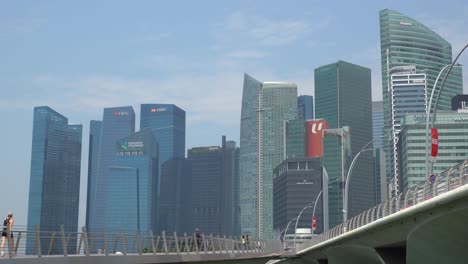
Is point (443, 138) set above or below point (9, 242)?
above

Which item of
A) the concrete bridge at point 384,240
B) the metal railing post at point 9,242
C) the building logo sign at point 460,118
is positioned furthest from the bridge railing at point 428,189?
the building logo sign at point 460,118

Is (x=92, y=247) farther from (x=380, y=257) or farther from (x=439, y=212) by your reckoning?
(x=380, y=257)

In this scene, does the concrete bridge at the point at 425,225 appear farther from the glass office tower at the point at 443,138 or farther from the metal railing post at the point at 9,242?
the glass office tower at the point at 443,138

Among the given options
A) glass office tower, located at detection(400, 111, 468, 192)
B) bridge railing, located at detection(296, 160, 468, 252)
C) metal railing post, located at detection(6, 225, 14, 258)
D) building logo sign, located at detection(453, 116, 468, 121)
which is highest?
building logo sign, located at detection(453, 116, 468, 121)

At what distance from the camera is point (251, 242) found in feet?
209

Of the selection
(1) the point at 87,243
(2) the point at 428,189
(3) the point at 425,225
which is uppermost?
(2) the point at 428,189

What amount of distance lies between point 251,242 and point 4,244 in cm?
4027

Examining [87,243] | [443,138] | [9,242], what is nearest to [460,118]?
[443,138]

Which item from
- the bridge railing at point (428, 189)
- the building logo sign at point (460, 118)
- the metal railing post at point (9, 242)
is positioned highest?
the building logo sign at point (460, 118)

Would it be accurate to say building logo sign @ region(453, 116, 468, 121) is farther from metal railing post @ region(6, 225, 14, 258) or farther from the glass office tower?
metal railing post @ region(6, 225, 14, 258)

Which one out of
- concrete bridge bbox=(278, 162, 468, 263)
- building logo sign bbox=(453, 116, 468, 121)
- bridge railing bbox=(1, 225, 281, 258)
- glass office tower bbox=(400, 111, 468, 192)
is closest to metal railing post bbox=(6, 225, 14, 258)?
bridge railing bbox=(1, 225, 281, 258)

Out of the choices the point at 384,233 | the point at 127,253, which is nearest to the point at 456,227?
the point at 384,233

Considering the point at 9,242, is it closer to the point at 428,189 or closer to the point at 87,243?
the point at 87,243

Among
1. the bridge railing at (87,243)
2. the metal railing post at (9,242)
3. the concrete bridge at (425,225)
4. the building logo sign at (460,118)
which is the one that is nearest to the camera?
the metal railing post at (9,242)
